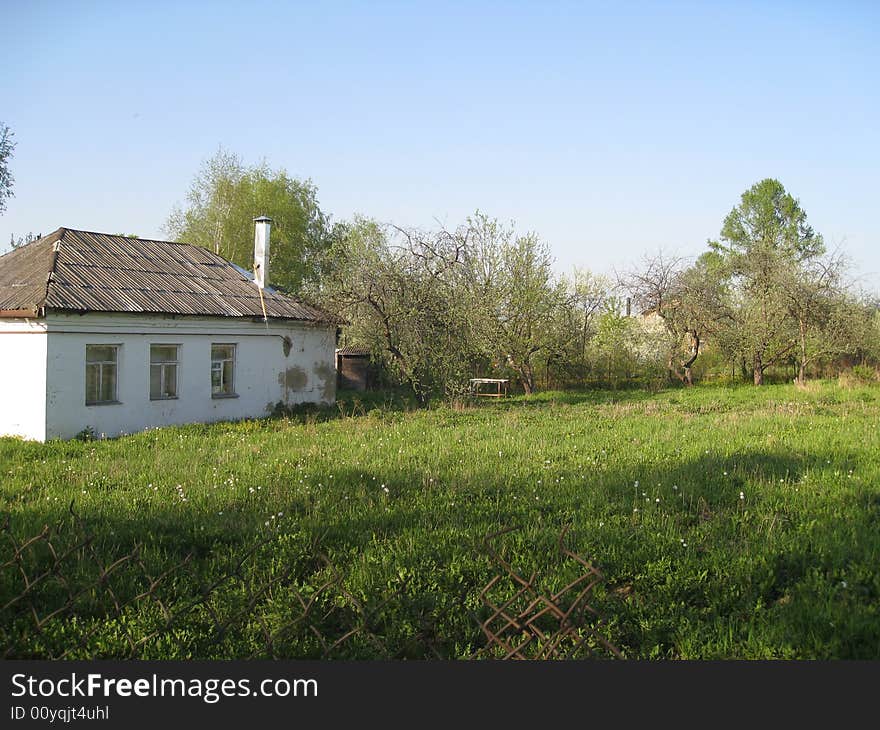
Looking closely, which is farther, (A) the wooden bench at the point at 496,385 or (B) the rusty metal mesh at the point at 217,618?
(A) the wooden bench at the point at 496,385

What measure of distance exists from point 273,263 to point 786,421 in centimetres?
3656

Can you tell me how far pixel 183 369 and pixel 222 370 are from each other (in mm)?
1413

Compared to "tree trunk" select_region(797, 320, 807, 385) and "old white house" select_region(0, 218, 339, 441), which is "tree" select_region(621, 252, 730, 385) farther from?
"old white house" select_region(0, 218, 339, 441)

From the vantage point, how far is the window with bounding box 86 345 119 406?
16578mm

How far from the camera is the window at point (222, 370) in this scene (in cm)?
1952

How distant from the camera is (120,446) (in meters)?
14.1

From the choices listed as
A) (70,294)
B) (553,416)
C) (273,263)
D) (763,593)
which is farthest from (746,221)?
(763,593)

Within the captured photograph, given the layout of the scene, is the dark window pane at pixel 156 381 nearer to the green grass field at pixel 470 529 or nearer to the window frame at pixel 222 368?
the window frame at pixel 222 368

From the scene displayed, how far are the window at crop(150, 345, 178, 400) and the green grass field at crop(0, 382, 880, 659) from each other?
405cm

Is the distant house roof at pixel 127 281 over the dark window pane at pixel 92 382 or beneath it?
over

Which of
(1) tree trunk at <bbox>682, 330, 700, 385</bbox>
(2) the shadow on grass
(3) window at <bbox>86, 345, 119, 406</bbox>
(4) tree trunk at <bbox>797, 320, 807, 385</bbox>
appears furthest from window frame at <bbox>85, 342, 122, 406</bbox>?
(4) tree trunk at <bbox>797, 320, 807, 385</bbox>

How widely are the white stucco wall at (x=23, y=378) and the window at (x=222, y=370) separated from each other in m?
4.47

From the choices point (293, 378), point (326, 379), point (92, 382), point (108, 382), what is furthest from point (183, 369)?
point (326, 379)

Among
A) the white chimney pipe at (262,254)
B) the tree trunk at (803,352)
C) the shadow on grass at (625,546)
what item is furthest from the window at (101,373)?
the tree trunk at (803,352)
